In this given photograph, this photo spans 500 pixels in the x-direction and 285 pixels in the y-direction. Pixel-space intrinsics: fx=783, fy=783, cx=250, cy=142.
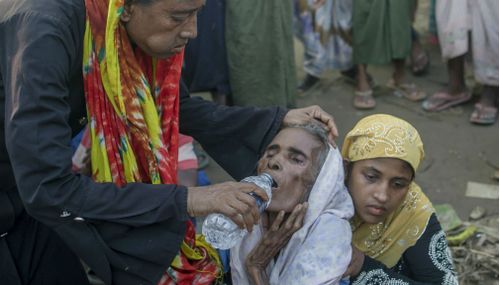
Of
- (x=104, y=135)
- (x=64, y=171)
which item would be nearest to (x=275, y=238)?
(x=104, y=135)

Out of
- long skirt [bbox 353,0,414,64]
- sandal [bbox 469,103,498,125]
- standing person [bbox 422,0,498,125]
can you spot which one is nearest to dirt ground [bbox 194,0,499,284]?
sandal [bbox 469,103,498,125]

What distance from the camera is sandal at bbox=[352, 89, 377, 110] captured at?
6305 mm

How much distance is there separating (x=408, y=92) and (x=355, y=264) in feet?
13.0

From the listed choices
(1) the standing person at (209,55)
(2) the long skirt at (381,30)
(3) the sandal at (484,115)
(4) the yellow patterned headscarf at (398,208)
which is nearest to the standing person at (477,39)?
(3) the sandal at (484,115)

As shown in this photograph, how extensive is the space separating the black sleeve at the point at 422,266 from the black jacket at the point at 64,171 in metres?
0.75

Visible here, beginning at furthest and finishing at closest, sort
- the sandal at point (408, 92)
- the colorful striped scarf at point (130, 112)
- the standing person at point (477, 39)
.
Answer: the sandal at point (408, 92) < the standing person at point (477, 39) < the colorful striped scarf at point (130, 112)

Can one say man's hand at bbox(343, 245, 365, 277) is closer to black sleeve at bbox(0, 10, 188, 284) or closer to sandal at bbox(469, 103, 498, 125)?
black sleeve at bbox(0, 10, 188, 284)

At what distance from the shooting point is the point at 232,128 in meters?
2.87

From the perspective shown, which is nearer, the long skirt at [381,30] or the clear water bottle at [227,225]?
the clear water bottle at [227,225]

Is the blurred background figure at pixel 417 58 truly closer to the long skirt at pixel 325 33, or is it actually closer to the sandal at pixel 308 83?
the long skirt at pixel 325 33

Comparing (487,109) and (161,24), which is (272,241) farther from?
(487,109)

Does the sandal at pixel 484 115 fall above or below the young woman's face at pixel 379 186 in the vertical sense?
below

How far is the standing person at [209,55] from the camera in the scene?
4.95 m

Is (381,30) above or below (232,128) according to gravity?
below
